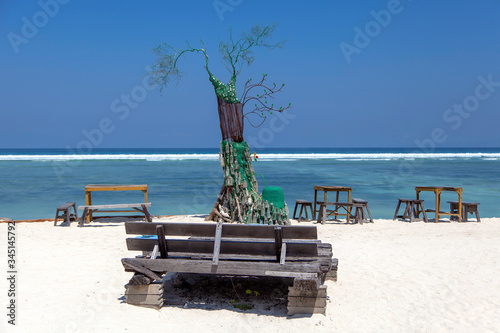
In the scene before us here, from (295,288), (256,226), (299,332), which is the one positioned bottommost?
(299,332)

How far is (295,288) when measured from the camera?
4367 millimetres

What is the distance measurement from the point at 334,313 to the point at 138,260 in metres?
2.26

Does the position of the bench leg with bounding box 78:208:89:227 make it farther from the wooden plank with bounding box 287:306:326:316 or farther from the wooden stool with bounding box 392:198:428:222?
the wooden stool with bounding box 392:198:428:222

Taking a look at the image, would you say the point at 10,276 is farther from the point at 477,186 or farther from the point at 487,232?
the point at 477,186

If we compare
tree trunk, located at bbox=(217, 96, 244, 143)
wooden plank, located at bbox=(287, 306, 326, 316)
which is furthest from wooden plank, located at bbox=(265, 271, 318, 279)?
tree trunk, located at bbox=(217, 96, 244, 143)

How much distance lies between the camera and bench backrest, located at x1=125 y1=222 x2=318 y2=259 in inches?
174

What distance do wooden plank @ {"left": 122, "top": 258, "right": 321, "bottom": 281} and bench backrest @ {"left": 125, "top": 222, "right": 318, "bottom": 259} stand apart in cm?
19

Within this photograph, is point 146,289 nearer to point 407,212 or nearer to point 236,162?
point 236,162

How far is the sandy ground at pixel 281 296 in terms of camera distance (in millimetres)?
4262

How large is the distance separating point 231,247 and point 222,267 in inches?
10.2

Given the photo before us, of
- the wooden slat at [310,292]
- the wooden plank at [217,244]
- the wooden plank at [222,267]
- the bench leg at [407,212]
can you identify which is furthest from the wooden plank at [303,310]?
the bench leg at [407,212]

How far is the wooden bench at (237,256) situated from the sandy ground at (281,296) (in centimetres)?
27

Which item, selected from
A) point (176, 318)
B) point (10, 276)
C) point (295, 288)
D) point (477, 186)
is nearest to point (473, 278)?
point (295, 288)

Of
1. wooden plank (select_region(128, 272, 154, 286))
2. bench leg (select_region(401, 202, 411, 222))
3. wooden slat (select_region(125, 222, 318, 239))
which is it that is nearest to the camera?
wooden slat (select_region(125, 222, 318, 239))
